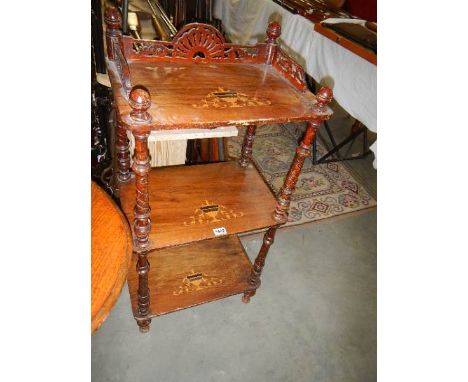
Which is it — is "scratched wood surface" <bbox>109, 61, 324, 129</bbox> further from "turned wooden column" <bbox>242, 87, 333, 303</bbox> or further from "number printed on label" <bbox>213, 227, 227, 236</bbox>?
"number printed on label" <bbox>213, 227, 227, 236</bbox>

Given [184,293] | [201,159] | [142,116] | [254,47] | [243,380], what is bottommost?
[243,380]

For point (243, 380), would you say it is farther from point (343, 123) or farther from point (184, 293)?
point (343, 123)

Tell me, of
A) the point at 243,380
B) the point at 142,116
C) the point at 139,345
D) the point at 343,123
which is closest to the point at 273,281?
the point at 243,380

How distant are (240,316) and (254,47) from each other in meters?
1.52

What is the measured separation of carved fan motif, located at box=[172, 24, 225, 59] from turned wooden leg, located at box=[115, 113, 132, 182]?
1.44 feet

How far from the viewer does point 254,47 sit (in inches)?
59.1

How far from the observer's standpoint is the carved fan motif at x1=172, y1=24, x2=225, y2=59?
51.9 inches

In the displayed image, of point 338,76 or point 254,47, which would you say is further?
point 338,76

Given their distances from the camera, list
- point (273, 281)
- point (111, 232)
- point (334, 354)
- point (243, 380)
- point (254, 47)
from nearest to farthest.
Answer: point (111, 232) < point (254, 47) < point (243, 380) < point (334, 354) < point (273, 281)

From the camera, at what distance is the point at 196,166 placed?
1.82 meters

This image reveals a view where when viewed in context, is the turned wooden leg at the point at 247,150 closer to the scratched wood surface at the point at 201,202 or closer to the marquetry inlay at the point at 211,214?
the scratched wood surface at the point at 201,202

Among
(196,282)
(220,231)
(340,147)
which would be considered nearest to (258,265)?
(196,282)

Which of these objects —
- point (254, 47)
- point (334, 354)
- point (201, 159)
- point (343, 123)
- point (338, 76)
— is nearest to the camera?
point (254, 47)

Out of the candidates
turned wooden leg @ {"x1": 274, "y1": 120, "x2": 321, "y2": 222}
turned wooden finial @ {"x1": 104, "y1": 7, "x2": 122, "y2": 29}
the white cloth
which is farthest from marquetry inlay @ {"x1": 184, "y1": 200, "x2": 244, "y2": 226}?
the white cloth
